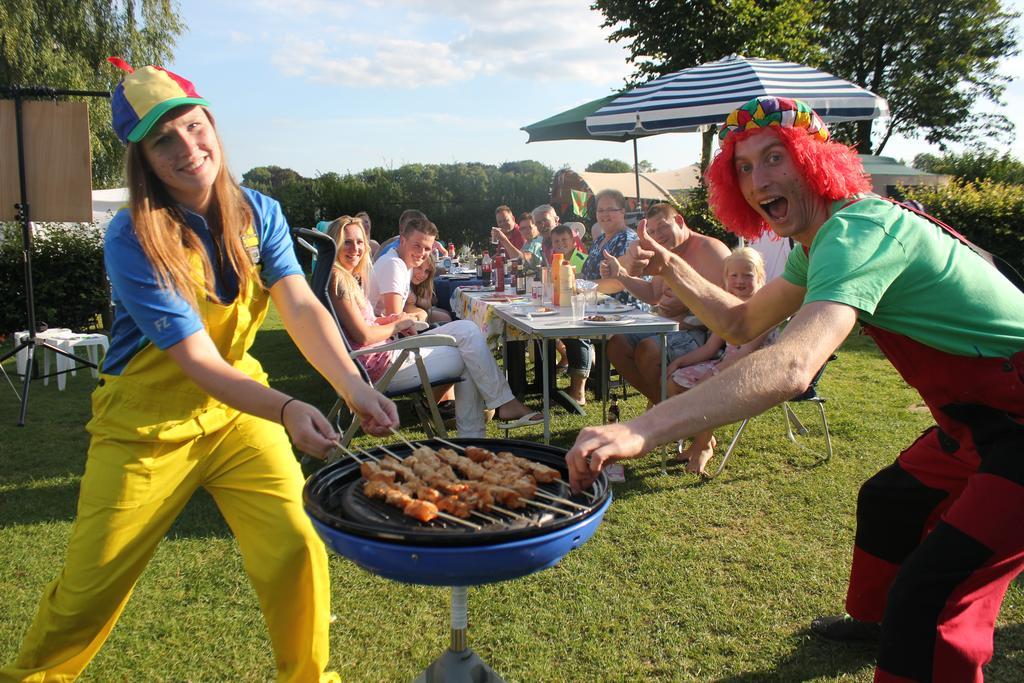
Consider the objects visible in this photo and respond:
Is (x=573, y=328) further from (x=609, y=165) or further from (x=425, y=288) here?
(x=609, y=165)

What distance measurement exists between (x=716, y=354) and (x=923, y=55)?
1378 inches

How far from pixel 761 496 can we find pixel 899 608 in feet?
8.85

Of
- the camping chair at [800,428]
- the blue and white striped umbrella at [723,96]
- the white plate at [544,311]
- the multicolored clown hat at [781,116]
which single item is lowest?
the camping chair at [800,428]

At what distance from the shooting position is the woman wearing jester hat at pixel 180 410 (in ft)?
6.87

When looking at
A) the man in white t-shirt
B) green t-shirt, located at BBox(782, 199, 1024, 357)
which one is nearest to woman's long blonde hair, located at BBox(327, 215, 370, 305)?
the man in white t-shirt

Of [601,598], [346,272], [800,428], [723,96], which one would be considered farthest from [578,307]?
[723,96]

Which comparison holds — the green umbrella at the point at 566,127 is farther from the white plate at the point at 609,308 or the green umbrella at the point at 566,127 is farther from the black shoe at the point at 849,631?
the black shoe at the point at 849,631

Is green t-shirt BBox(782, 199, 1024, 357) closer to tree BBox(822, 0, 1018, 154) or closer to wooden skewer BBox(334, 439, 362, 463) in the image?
wooden skewer BBox(334, 439, 362, 463)

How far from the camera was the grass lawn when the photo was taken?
2.93 m

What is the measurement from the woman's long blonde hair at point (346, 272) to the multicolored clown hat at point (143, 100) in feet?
8.02

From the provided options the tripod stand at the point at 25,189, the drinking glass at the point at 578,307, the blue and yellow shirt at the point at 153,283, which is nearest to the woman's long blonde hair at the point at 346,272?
the drinking glass at the point at 578,307

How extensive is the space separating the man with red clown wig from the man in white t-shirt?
4061 mm

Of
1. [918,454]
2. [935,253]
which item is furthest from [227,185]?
[918,454]

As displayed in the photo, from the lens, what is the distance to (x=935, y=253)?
6.63 feet
